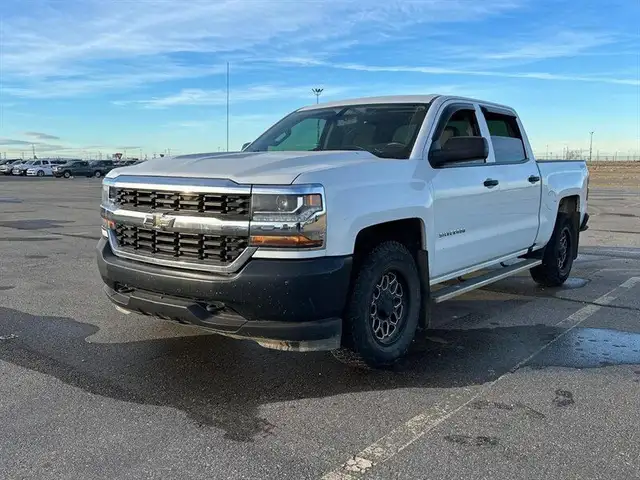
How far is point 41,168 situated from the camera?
5734 centimetres

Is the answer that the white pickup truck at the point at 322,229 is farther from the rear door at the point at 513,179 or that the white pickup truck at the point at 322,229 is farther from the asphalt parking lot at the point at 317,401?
the asphalt parking lot at the point at 317,401

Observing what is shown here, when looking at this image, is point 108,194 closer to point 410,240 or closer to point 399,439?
point 410,240

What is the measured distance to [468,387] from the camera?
4.13m

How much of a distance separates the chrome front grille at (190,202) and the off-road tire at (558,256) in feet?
15.6

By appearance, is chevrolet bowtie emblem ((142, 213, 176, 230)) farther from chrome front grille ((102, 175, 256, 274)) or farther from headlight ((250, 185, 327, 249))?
headlight ((250, 185, 327, 249))

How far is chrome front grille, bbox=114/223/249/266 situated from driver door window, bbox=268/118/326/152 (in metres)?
1.79

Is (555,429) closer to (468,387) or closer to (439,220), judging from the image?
(468,387)

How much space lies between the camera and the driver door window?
5586 millimetres

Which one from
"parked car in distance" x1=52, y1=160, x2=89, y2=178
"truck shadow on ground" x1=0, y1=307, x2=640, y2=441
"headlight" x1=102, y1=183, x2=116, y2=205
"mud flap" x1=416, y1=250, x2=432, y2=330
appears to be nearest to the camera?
"truck shadow on ground" x1=0, y1=307, x2=640, y2=441

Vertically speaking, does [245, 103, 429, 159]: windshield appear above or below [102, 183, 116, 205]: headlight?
above

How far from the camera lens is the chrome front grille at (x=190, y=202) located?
3.80m

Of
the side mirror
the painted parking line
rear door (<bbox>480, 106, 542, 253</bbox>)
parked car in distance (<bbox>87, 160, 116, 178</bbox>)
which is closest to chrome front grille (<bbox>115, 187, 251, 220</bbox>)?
the painted parking line

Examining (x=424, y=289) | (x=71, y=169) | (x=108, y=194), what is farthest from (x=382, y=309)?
(x=71, y=169)

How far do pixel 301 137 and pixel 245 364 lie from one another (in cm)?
226
